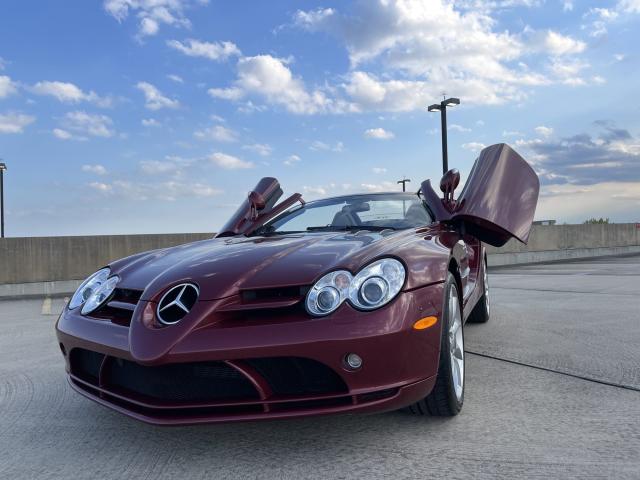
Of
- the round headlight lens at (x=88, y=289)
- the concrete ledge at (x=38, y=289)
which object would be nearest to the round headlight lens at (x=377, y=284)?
the round headlight lens at (x=88, y=289)

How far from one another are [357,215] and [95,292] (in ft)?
6.26

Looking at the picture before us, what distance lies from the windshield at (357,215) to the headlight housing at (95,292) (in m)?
1.33

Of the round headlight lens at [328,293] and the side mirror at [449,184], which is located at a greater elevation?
the side mirror at [449,184]

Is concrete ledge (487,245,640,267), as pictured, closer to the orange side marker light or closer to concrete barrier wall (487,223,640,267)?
concrete barrier wall (487,223,640,267)

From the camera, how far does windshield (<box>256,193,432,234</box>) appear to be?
12.0ft

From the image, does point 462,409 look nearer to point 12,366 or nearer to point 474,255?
point 474,255

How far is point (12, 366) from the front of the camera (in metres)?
4.19

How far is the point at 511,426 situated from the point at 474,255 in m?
1.97

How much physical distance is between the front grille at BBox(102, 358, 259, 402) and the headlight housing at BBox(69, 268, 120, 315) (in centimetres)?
56

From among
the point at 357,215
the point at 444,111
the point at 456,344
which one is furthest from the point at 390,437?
the point at 444,111

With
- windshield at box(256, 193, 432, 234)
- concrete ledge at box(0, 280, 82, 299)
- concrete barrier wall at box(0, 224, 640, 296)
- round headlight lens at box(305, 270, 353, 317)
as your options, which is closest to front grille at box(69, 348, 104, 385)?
round headlight lens at box(305, 270, 353, 317)

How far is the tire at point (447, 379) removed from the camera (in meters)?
2.47

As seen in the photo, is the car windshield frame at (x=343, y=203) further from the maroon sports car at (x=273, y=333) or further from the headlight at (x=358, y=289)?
the headlight at (x=358, y=289)

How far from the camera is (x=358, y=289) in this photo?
2262 millimetres
